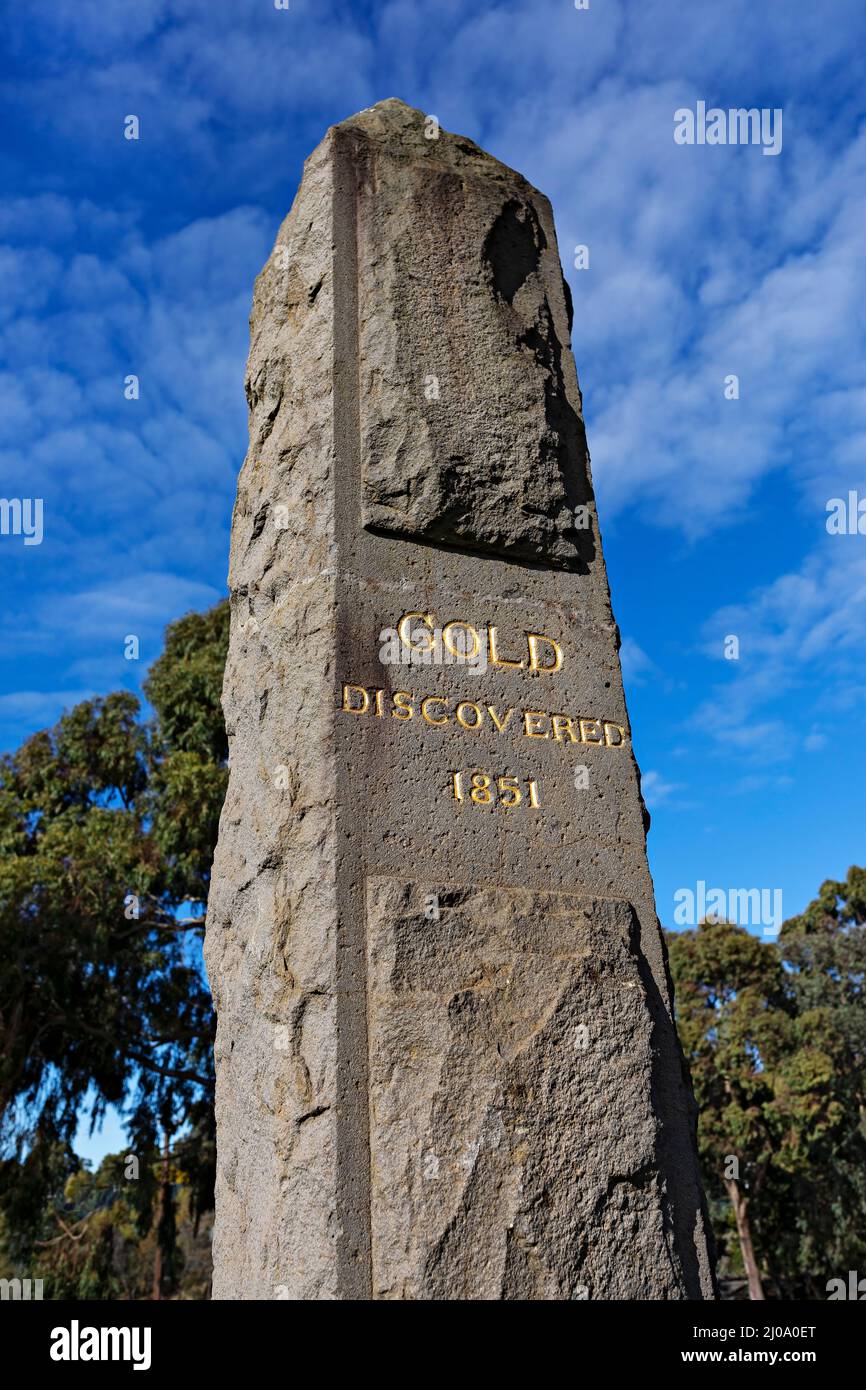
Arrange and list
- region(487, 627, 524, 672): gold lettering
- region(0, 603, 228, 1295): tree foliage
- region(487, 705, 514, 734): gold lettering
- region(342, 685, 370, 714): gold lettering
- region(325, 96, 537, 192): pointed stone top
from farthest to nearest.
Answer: region(0, 603, 228, 1295): tree foliage, region(325, 96, 537, 192): pointed stone top, region(487, 627, 524, 672): gold lettering, region(487, 705, 514, 734): gold lettering, region(342, 685, 370, 714): gold lettering

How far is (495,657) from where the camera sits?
4.05 metres

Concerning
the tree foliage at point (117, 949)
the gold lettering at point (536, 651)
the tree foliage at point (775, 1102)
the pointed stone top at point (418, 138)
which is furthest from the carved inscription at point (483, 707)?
the tree foliage at point (775, 1102)

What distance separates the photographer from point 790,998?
23.9 meters

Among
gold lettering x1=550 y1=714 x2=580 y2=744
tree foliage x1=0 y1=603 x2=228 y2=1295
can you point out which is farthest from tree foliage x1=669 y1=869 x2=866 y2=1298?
Answer: gold lettering x1=550 y1=714 x2=580 y2=744

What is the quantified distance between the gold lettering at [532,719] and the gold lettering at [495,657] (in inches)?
6.4

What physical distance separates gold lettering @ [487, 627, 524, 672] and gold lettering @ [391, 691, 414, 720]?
387 millimetres

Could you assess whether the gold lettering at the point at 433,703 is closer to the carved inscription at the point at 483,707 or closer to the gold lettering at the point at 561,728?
the carved inscription at the point at 483,707

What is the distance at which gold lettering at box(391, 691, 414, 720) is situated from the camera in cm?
378

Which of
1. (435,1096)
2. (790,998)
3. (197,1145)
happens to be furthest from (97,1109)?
(790,998)

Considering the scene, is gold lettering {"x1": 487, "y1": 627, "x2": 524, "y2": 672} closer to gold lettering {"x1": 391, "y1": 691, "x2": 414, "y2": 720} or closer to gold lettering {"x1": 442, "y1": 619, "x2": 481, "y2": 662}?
gold lettering {"x1": 442, "y1": 619, "x2": 481, "y2": 662}

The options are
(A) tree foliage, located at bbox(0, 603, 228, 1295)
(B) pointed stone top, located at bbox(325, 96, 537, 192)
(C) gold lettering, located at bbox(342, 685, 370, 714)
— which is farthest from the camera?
(A) tree foliage, located at bbox(0, 603, 228, 1295)

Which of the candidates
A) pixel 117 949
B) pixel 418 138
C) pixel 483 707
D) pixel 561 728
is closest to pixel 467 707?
pixel 483 707

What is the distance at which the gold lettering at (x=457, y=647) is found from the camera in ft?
13.1
